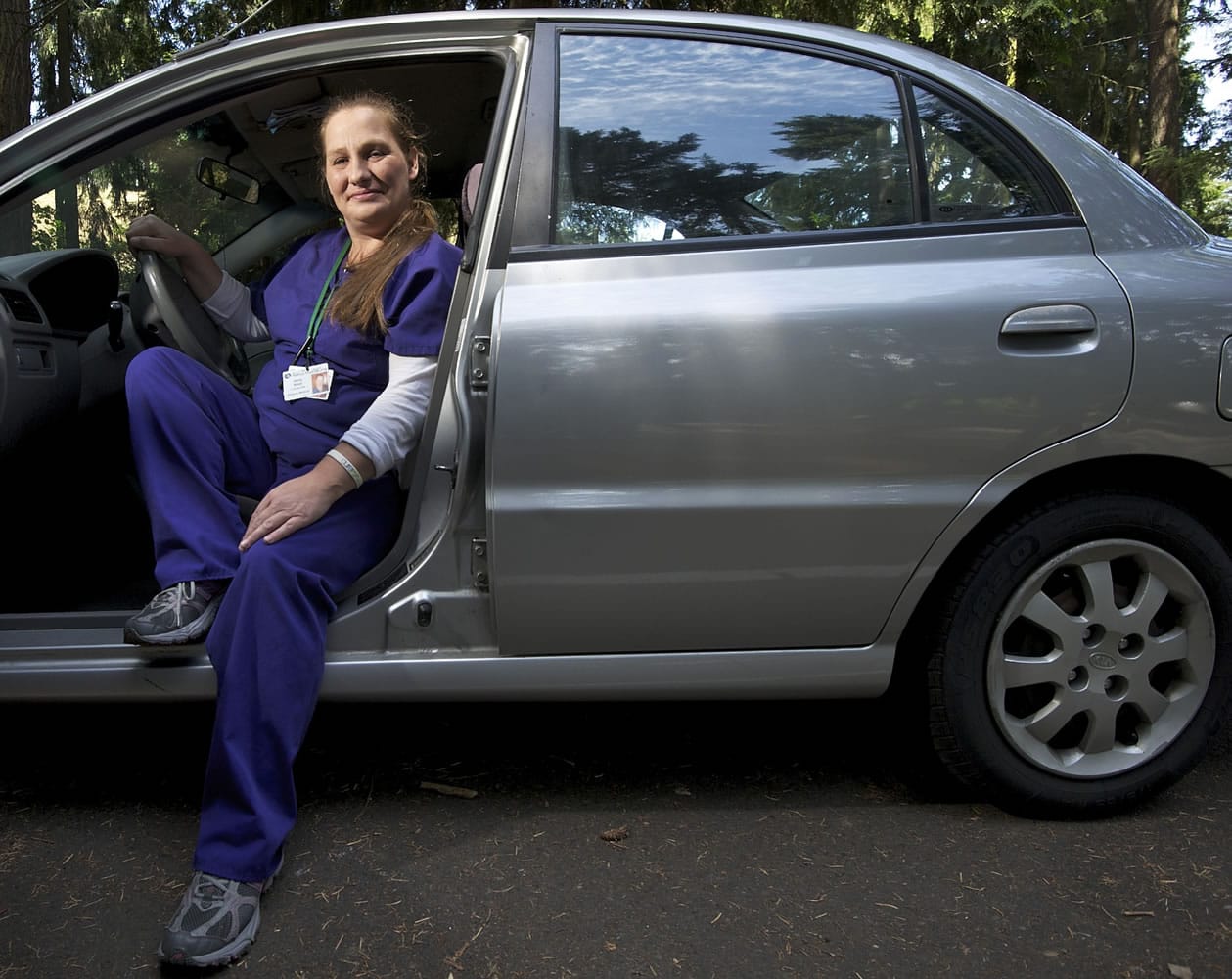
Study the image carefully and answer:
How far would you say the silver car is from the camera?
84.7 inches

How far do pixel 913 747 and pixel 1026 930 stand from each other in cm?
56

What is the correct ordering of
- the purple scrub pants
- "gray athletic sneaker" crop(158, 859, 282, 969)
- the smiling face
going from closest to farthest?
"gray athletic sneaker" crop(158, 859, 282, 969)
the purple scrub pants
the smiling face

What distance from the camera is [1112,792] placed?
2406mm

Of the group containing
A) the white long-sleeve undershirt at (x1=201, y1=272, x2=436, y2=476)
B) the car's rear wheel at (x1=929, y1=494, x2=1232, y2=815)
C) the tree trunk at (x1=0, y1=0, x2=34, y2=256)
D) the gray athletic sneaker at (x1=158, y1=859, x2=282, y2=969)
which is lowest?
the gray athletic sneaker at (x1=158, y1=859, x2=282, y2=969)

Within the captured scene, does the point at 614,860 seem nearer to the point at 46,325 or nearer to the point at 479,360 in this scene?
the point at 479,360

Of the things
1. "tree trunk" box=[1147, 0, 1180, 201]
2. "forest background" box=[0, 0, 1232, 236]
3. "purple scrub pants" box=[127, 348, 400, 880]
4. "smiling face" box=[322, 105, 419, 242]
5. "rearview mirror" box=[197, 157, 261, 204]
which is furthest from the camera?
"tree trunk" box=[1147, 0, 1180, 201]

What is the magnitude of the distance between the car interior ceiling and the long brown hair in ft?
0.49

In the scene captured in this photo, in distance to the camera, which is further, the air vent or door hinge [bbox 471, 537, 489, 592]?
the air vent

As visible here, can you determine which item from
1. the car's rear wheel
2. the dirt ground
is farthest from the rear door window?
the dirt ground

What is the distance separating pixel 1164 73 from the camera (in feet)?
40.9

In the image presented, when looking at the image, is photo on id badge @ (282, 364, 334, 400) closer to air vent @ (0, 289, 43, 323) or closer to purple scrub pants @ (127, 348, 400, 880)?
purple scrub pants @ (127, 348, 400, 880)

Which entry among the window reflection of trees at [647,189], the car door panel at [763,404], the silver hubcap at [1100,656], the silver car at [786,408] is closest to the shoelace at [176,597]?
the silver car at [786,408]

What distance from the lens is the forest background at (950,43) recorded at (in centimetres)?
659

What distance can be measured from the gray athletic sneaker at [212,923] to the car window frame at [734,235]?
1.32m
